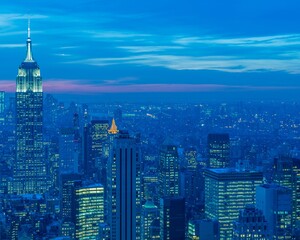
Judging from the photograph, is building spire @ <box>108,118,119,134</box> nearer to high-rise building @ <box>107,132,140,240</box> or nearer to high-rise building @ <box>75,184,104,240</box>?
high-rise building @ <box>75,184,104,240</box>

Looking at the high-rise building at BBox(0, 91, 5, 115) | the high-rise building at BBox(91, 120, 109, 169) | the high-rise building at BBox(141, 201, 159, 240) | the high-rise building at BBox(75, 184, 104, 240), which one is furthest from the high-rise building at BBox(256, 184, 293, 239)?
the high-rise building at BBox(0, 91, 5, 115)

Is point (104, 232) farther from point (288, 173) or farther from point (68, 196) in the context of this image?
point (288, 173)

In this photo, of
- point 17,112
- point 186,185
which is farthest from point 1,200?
point 17,112

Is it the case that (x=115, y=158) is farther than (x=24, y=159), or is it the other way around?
(x=24, y=159)

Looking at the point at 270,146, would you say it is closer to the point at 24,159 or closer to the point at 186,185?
the point at 186,185

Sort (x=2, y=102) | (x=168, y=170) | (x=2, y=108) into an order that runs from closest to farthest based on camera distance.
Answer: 1. (x=168, y=170)
2. (x=2, y=102)
3. (x=2, y=108)

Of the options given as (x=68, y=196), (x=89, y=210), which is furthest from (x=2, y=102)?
(x=89, y=210)
